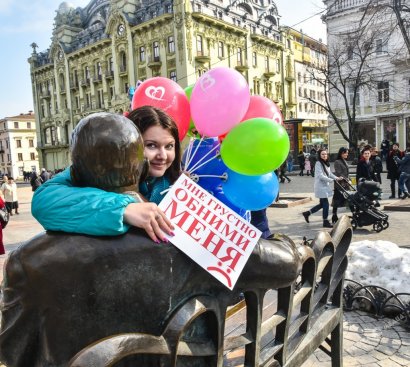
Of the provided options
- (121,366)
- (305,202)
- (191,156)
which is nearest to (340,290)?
(191,156)

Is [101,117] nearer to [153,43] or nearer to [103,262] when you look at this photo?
[103,262]

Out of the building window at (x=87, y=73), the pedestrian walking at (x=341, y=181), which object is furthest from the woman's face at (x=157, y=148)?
the building window at (x=87, y=73)

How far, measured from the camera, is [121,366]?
1103 mm

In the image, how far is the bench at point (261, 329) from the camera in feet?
3.37

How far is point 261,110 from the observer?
2367mm

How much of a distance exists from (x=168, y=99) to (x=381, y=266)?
294 cm

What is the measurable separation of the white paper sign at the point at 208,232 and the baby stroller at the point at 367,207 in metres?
6.61

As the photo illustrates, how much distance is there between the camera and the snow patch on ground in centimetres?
370

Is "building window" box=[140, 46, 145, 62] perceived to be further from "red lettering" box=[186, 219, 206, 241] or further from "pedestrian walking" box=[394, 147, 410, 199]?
"red lettering" box=[186, 219, 206, 241]

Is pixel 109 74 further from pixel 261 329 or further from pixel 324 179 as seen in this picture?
pixel 261 329

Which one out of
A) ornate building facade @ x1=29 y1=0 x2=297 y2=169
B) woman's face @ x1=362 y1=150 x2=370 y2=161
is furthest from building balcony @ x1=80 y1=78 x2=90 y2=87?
woman's face @ x1=362 y1=150 x2=370 y2=161

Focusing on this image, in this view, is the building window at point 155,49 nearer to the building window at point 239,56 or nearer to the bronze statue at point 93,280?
the building window at point 239,56

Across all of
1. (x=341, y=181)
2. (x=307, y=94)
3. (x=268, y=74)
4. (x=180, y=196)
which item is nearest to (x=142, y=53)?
(x=268, y=74)

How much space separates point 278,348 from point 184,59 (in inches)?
1311
